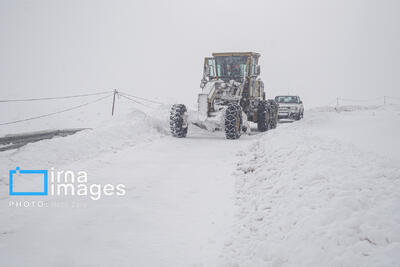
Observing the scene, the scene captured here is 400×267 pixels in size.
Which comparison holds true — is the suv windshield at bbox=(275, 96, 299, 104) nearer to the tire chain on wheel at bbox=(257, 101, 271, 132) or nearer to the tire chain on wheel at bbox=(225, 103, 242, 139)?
the tire chain on wheel at bbox=(257, 101, 271, 132)

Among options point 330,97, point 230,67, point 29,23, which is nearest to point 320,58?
point 330,97

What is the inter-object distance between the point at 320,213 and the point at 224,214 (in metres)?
1.80

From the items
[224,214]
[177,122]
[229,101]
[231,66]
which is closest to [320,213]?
[224,214]

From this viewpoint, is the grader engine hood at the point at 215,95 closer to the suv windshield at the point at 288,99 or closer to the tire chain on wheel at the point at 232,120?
the tire chain on wheel at the point at 232,120

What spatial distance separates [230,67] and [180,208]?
10434mm

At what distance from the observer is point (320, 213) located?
4.44m

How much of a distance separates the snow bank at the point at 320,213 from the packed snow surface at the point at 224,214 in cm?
1

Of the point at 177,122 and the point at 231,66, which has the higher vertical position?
the point at 231,66

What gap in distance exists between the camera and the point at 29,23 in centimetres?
8231

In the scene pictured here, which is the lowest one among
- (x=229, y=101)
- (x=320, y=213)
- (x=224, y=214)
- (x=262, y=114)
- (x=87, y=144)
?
(x=224, y=214)

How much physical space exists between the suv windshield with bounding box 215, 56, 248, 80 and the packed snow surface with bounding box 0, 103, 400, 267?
22.7 ft

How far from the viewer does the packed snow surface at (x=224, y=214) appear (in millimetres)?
3982

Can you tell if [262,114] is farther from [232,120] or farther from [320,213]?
[320,213]

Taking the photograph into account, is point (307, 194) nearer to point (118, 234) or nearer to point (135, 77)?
point (118, 234)
